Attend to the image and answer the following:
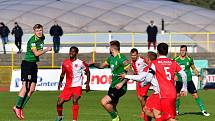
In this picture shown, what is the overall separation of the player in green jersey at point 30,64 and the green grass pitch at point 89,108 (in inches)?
79.2

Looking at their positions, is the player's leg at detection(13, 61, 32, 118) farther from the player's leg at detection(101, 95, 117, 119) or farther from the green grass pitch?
the green grass pitch

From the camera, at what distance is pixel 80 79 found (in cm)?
1947

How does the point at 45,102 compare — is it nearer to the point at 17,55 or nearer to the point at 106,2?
the point at 17,55

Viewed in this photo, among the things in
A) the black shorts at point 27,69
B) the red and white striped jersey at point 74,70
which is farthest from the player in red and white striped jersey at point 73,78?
the black shorts at point 27,69

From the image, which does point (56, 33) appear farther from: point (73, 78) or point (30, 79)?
point (30, 79)

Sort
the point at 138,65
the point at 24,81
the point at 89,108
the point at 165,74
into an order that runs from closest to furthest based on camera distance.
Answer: the point at 165,74 → the point at 24,81 → the point at 138,65 → the point at 89,108

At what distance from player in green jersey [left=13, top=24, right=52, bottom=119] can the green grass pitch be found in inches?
79.2

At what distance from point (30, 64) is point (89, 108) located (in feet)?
25.2

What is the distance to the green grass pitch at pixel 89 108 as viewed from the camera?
21.2 meters

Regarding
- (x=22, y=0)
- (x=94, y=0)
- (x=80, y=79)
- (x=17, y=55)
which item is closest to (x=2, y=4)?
(x=22, y=0)

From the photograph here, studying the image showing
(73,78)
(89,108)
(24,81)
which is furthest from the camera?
(89,108)

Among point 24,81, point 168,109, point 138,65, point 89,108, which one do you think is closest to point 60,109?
point 24,81

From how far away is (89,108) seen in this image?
83.8ft

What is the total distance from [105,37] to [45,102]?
27460mm
